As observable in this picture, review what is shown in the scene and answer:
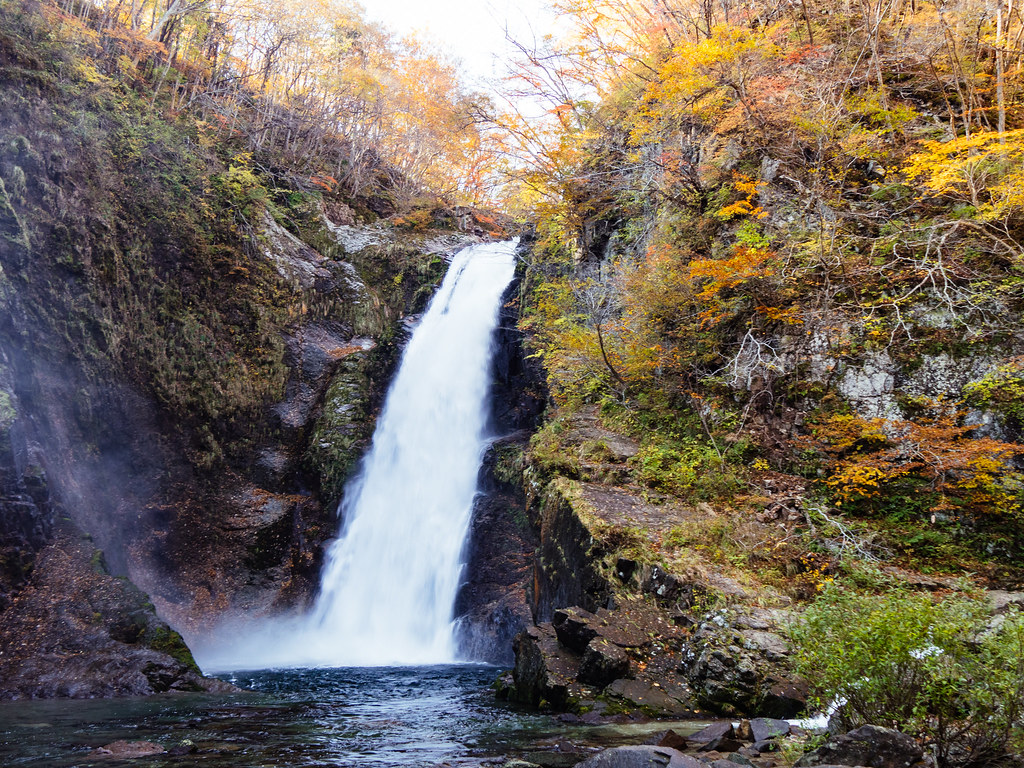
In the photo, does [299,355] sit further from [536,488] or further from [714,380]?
[714,380]

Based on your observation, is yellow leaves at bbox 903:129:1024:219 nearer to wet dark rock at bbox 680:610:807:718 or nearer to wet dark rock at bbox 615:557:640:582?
wet dark rock at bbox 680:610:807:718

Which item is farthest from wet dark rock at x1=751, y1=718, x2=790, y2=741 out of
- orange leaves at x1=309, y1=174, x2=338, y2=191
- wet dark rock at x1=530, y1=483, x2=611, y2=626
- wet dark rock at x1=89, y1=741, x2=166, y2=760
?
orange leaves at x1=309, y1=174, x2=338, y2=191

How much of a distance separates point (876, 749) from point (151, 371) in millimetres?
14572

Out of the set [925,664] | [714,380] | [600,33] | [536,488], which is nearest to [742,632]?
[925,664]

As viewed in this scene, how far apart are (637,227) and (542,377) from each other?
16.2 feet

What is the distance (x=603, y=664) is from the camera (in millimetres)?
6312

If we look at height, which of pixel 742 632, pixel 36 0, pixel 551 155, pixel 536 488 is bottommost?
pixel 742 632

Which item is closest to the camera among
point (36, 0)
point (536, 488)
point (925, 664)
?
point (925, 664)

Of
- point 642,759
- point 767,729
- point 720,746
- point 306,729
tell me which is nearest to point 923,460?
point 767,729

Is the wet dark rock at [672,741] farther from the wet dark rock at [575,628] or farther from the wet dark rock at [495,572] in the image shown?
the wet dark rock at [495,572]

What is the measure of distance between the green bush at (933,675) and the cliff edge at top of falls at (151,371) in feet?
30.7

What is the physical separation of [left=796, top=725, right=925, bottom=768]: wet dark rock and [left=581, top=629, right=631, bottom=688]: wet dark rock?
3111mm

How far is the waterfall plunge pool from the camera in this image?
4695mm

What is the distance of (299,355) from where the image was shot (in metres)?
16.5
